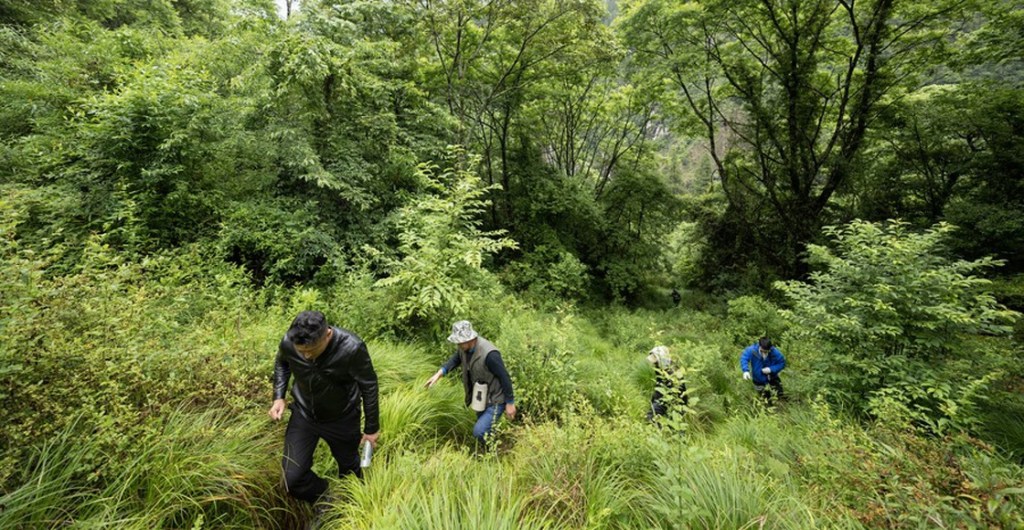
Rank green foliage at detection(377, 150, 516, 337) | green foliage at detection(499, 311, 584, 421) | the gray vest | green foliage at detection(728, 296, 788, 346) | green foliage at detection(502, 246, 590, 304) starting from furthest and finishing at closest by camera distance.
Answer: green foliage at detection(502, 246, 590, 304)
green foliage at detection(728, 296, 788, 346)
green foliage at detection(377, 150, 516, 337)
green foliage at detection(499, 311, 584, 421)
the gray vest

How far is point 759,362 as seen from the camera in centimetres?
565

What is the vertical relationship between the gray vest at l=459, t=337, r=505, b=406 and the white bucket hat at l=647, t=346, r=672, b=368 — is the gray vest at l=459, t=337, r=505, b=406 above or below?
below

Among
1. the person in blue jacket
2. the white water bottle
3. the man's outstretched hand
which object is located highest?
the man's outstretched hand

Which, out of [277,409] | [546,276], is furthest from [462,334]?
[546,276]

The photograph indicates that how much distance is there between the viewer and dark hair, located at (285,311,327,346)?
2.41 m

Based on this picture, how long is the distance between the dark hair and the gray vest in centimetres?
158

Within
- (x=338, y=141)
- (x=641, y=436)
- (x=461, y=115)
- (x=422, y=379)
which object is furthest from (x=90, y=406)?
(x=461, y=115)

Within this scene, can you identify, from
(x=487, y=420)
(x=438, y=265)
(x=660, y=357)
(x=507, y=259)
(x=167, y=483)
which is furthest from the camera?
(x=507, y=259)

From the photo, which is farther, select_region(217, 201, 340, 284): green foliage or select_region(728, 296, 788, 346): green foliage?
select_region(728, 296, 788, 346): green foliage

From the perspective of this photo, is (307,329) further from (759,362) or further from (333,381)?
(759,362)

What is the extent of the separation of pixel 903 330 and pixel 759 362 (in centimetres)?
194

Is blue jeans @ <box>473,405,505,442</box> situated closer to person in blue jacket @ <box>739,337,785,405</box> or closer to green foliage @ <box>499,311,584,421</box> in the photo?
green foliage @ <box>499,311,584,421</box>

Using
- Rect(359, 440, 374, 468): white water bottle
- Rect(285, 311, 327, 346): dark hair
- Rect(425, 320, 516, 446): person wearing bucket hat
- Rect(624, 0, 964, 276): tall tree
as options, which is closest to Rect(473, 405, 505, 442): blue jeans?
Rect(425, 320, 516, 446): person wearing bucket hat

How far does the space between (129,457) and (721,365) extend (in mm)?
7861
